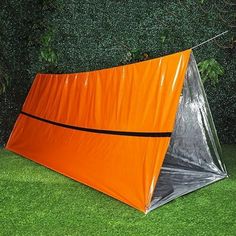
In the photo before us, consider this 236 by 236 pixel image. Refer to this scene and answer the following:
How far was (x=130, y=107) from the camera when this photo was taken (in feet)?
10.9

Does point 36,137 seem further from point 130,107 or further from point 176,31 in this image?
point 176,31

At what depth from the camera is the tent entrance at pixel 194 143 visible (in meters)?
3.46

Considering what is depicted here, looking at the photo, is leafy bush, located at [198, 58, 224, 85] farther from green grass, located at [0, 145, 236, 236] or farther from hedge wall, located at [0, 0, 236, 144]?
green grass, located at [0, 145, 236, 236]

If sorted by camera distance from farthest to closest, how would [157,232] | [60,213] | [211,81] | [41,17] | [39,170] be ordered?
[41,17], [211,81], [39,170], [60,213], [157,232]

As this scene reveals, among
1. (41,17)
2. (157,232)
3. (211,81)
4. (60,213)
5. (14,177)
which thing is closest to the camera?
(157,232)

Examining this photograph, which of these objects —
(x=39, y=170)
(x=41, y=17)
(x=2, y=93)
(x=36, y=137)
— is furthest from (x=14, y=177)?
(x=41, y=17)

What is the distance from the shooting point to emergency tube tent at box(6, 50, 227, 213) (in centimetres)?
295

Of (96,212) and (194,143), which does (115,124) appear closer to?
(194,143)

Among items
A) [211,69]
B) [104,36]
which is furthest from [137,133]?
[104,36]

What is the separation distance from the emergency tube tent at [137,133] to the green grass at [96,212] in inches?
4.4

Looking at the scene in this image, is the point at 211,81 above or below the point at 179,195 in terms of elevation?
above

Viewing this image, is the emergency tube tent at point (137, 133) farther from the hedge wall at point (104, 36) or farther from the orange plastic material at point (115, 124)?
the hedge wall at point (104, 36)

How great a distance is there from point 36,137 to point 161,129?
2487 mm

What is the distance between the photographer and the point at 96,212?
2826 mm
